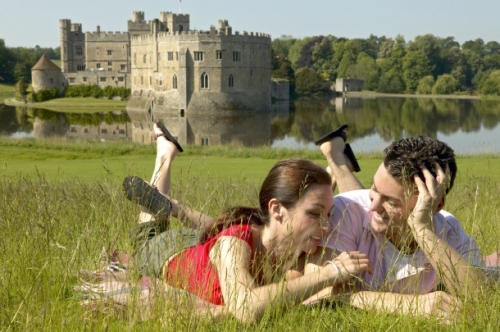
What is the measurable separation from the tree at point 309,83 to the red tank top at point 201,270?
5576cm

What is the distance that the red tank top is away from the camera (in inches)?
95.7

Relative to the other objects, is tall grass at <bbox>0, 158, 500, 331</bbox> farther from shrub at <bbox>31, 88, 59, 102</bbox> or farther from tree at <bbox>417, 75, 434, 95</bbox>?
tree at <bbox>417, 75, 434, 95</bbox>

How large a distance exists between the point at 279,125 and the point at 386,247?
1207 inches

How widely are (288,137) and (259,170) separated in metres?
16.7

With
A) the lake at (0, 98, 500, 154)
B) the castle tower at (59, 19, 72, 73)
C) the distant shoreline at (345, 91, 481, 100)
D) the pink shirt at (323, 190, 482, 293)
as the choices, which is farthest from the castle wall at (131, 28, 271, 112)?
the pink shirt at (323, 190, 482, 293)

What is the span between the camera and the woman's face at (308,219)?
7.85 feet

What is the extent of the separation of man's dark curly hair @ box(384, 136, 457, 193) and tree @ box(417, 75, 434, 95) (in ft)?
211

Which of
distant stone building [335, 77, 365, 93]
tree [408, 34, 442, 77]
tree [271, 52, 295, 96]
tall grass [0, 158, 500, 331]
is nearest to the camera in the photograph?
tall grass [0, 158, 500, 331]

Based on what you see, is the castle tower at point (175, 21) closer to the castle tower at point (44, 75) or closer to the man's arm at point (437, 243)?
the castle tower at point (44, 75)

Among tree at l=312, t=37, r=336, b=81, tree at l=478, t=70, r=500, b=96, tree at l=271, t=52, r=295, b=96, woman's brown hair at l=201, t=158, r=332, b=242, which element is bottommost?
woman's brown hair at l=201, t=158, r=332, b=242

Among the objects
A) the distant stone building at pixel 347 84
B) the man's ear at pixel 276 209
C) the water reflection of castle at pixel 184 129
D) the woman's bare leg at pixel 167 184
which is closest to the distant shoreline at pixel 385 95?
the distant stone building at pixel 347 84

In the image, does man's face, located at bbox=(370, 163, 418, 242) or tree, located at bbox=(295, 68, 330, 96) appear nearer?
man's face, located at bbox=(370, 163, 418, 242)

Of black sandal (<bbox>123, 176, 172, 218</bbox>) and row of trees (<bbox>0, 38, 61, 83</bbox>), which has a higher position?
row of trees (<bbox>0, 38, 61, 83</bbox>)

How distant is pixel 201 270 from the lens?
8.29ft
